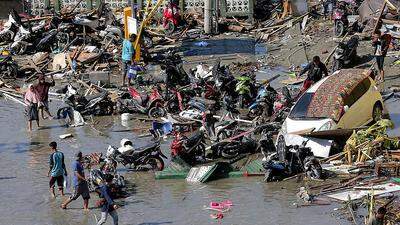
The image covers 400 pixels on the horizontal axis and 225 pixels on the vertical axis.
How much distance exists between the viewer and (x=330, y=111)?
21.9 meters

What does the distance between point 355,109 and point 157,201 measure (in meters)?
6.20

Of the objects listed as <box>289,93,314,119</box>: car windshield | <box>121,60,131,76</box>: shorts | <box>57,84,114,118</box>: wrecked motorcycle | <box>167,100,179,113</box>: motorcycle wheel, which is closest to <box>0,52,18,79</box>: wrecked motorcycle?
<box>121,60,131,76</box>: shorts

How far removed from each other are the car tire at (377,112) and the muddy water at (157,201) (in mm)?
4720

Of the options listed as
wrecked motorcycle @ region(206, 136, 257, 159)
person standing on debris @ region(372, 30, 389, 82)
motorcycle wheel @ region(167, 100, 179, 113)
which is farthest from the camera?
person standing on debris @ region(372, 30, 389, 82)

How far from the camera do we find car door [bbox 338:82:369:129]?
869 inches

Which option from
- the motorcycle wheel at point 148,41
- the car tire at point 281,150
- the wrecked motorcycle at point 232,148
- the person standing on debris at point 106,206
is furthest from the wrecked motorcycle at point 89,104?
the person standing on debris at point 106,206

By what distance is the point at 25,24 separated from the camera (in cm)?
3800

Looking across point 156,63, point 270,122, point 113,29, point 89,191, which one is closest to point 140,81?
point 156,63

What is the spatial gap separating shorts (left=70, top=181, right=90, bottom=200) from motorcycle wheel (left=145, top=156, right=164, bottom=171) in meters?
2.98

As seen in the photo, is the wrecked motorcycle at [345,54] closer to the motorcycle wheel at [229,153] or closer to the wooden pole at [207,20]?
the motorcycle wheel at [229,153]

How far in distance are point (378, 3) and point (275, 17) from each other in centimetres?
758

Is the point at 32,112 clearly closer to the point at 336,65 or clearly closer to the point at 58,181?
the point at 58,181

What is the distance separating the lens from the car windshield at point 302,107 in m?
22.1

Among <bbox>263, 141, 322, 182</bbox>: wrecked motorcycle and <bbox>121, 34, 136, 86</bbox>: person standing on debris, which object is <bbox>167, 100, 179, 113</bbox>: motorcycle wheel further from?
<bbox>263, 141, 322, 182</bbox>: wrecked motorcycle
